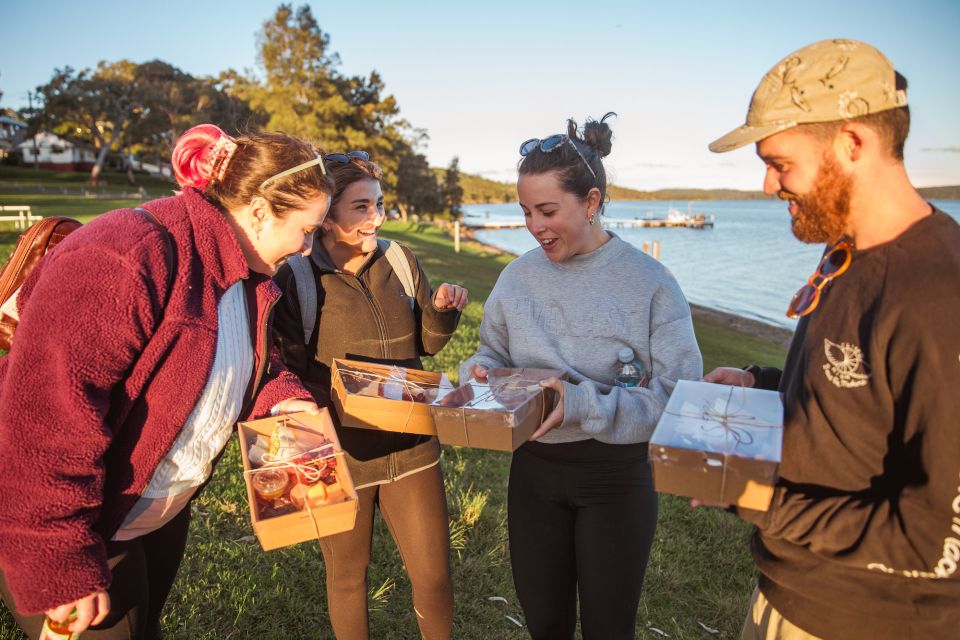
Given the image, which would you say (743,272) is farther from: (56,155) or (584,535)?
(56,155)

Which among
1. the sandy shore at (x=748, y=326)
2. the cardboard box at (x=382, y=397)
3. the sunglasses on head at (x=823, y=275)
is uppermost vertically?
the sunglasses on head at (x=823, y=275)

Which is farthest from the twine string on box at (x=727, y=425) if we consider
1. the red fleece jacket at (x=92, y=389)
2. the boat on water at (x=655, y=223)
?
the boat on water at (x=655, y=223)

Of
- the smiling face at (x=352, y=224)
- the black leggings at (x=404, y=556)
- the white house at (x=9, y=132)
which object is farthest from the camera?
the white house at (x=9, y=132)

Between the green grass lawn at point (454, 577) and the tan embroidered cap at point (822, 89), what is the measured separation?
9.59ft

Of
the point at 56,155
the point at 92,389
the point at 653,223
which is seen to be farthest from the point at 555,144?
the point at 653,223

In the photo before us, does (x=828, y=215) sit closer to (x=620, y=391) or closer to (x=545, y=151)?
(x=620, y=391)

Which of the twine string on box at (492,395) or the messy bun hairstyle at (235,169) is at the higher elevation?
the messy bun hairstyle at (235,169)

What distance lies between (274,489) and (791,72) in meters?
1.86

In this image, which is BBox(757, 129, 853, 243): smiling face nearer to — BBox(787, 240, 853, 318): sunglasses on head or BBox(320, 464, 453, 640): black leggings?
BBox(787, 240, 853, 318): sunglasses on head

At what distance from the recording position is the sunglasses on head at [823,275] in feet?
5.32

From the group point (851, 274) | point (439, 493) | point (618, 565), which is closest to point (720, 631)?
point (618, 565)

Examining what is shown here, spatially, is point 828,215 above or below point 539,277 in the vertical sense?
above

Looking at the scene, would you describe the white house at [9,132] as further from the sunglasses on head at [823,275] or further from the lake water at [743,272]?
the sunglasses on head at [823,275]

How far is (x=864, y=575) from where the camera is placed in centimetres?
155
